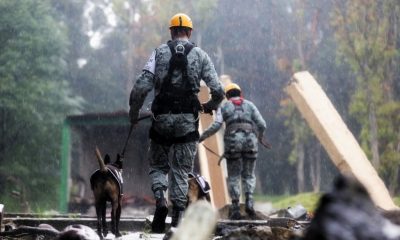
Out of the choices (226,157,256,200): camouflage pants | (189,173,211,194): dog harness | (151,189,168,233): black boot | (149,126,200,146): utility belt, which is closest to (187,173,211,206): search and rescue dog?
(189,173,211,194): dog harness

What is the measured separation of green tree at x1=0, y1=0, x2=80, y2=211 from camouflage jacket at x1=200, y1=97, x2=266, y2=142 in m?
20.2

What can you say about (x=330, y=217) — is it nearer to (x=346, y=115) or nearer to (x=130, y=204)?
(x=130, y=204)

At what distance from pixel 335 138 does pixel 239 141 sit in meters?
3.14

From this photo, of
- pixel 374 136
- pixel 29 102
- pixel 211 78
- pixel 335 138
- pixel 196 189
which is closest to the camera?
pixel 211 78

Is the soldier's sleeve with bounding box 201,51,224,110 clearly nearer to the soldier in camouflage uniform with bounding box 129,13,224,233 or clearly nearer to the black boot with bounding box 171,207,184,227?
the soldier in camouflage uniform with bounding box 129,13,224,233

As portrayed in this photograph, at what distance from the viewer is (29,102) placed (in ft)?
106

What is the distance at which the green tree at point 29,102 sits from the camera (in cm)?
3191

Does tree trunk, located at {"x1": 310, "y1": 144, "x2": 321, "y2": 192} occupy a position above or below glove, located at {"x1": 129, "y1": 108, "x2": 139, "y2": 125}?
above

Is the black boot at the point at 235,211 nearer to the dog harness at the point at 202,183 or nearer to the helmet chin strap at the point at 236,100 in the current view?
the helmet chin strap at the point at 236,100

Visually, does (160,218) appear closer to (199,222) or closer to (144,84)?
(144,84)

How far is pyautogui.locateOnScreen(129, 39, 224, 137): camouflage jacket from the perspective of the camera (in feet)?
24.8

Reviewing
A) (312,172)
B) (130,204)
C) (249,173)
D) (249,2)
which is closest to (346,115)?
(312,172)

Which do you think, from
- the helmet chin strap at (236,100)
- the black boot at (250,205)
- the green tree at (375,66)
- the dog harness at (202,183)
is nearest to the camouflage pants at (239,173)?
the black boot at (250,205)

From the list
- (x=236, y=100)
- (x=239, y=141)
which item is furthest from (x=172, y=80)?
(x=236, y=100)
